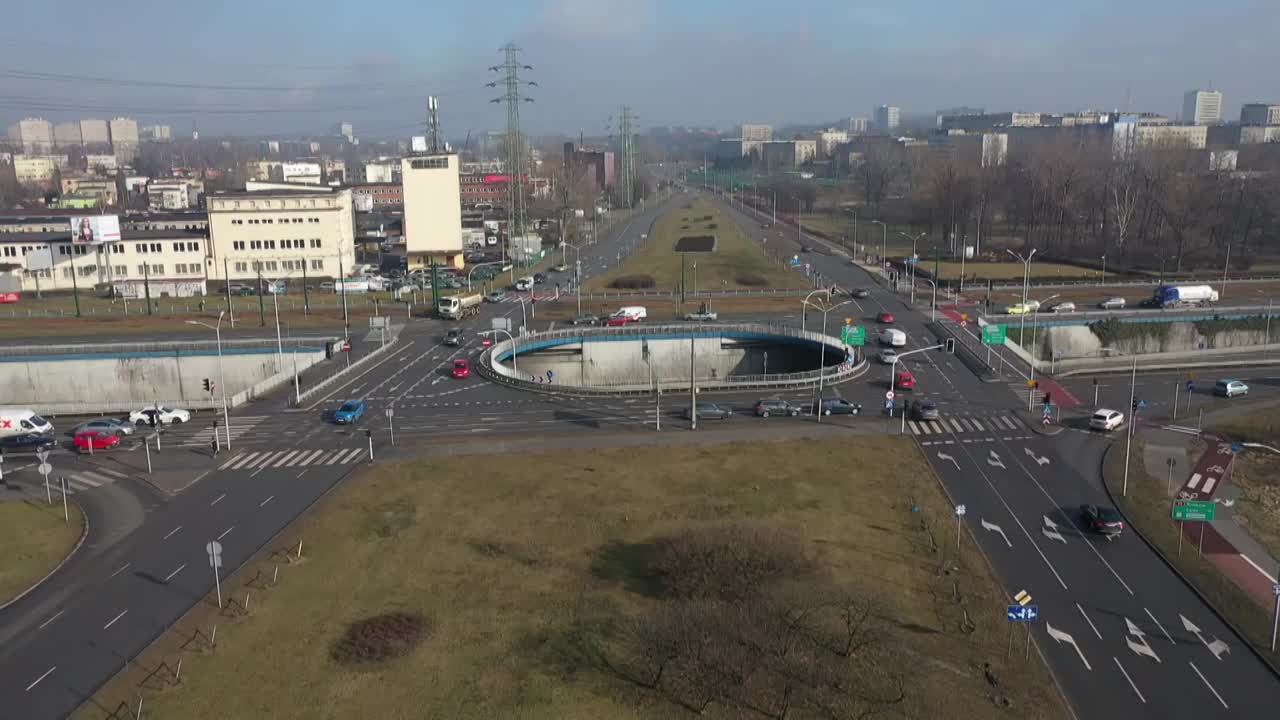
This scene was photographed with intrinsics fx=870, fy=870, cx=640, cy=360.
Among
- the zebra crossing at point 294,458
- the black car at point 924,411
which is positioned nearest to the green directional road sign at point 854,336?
the black car at point 924,411

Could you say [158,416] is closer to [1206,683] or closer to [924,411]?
[924,411]

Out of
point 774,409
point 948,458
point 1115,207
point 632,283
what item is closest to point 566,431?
point 774,409

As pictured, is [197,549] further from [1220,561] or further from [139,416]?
[1220,561]

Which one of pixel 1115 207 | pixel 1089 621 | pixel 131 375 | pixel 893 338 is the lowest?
pixel 1089 621

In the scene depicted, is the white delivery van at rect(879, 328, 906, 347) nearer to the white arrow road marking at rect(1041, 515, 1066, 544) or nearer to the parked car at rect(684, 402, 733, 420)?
the parked car at rect(684, 402, 733, 420)

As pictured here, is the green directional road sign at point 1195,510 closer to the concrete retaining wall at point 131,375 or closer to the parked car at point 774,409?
the parked car at point 774,409

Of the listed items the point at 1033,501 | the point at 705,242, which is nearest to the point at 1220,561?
the point at 1033,501
